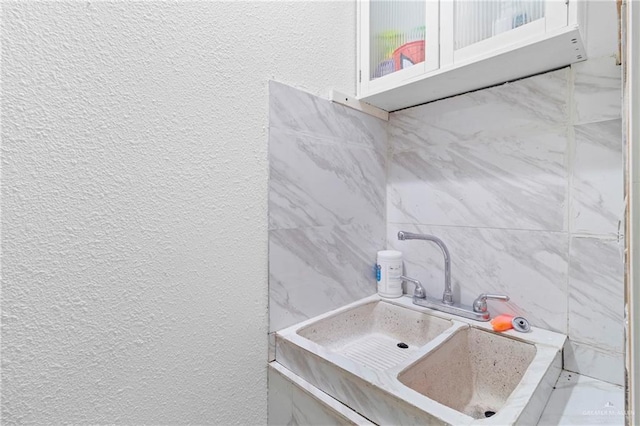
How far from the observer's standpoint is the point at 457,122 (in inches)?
43.6

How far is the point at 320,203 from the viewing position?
1048mm

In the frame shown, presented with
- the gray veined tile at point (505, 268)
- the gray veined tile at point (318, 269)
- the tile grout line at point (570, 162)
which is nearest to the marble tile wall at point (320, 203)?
the gray veined tile at point (318, 269)

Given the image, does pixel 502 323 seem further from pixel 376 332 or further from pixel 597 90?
pixel 597 90

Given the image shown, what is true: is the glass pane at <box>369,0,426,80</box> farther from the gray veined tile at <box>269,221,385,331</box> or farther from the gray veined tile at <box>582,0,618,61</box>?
the gray veined tile at <box>269,221,385,331</box>

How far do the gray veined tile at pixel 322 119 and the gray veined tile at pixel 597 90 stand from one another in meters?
0.64

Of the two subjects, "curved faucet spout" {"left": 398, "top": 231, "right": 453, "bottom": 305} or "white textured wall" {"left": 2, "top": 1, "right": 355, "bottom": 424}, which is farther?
"curved faucet spout" {"left": 398, "top": 231, "right": 453, "bottom": 305}

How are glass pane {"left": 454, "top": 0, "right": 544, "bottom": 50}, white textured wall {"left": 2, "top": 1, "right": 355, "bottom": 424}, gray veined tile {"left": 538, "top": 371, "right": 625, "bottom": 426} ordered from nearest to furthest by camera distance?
white textured wall {"left": 2, "top": 1, "right": 355, "bottom": 424}
gray veined tile {"left": 538, "top": 371, "right": 625, "bottom": 426}
glass pane {"left": 454, "top": 0, "right": 544, "bottom": 50}

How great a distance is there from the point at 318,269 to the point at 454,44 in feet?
2.65

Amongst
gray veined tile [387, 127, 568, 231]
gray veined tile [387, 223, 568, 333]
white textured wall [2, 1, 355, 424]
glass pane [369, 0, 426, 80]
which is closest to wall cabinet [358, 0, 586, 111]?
glass pane [369, 0, 426, 80]

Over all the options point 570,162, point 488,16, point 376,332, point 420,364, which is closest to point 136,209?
point 420,364

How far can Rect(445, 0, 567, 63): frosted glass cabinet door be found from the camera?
73cm

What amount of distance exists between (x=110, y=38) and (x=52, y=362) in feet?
2.14

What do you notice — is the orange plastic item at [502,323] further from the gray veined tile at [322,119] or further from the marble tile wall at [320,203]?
the gray veined tile at [322,119]

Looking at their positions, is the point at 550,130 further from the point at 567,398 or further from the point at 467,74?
the point at 567,398
